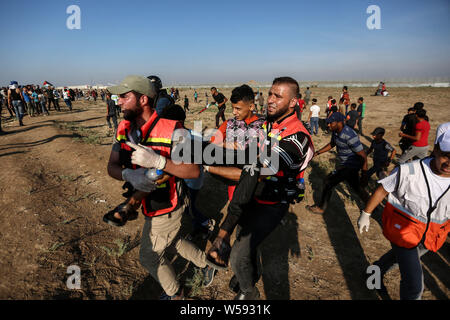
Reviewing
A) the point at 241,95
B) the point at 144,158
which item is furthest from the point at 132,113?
the point at 241,95

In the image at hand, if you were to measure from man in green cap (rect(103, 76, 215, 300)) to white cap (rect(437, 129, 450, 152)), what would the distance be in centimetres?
239

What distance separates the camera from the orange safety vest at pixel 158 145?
2246 millimetres

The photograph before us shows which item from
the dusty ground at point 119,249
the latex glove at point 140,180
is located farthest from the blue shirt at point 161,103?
the latex glove at point 140,180

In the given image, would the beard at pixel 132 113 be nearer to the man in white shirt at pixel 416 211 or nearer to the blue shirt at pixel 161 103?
the blue shirt at pixel 161 103

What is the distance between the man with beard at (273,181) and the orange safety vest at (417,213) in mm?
1028

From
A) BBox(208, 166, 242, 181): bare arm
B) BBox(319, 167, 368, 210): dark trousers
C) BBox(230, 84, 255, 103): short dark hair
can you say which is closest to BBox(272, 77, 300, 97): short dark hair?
BBox(230, 84, 255, 103): short dark hair

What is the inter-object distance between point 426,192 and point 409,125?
4.97 m

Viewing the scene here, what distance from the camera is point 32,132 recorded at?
1004cm

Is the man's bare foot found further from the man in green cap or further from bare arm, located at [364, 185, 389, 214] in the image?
the man in green cap

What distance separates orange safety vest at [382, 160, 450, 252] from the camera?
2168 millimetres

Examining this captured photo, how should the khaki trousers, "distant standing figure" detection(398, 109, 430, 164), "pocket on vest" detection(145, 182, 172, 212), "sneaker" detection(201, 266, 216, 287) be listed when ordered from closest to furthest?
"pocket on vest" detection(145, 182, 172, 212), the khaki trousers, "sneaker" detection(201, 266, 216, 287), "distant standing figure" detection(398, 109, 430, 164)

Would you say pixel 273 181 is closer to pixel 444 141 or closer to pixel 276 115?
pixel 276 115

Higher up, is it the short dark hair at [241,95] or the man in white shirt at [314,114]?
the man in white shirt at [314,114]
